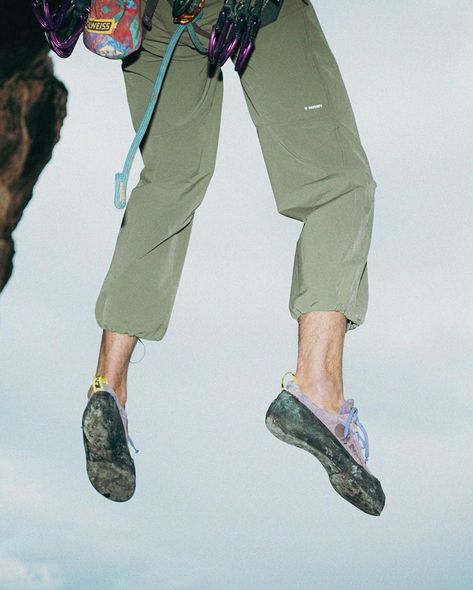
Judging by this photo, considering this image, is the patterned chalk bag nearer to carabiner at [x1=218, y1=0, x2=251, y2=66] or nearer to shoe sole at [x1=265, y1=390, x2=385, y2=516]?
carabiner at [x1=218, y1=0, x2=251, y2=66]

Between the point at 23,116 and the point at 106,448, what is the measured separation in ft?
6.75

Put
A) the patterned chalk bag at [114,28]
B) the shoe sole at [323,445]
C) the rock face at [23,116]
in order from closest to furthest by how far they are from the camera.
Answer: the shoe sole at [323,445]
the patterned chalk bag at [114,28]
the rock face at [23,116]

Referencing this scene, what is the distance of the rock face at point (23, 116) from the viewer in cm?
360

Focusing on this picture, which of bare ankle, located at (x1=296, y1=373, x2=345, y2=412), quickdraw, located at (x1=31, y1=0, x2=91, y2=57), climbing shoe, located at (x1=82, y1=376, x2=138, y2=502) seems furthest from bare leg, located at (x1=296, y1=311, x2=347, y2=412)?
quickdraw, located at (x1=31, y1=0, x2=91, y2=57)

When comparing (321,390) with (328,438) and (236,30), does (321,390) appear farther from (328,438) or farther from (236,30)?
(236,30)

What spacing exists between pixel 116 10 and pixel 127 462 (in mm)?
1266

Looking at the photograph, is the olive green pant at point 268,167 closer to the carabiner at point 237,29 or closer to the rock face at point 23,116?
the carabiner at point 237,29

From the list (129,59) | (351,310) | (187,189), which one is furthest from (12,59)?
(351,310)

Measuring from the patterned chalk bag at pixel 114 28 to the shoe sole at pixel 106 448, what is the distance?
3.20 feet

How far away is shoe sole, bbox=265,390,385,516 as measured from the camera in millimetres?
2053

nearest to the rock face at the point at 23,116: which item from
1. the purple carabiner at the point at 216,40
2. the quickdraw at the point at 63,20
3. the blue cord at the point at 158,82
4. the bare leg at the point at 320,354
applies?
the quickdraw at the point at 63,20

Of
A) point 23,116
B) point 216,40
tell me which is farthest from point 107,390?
point 23,116

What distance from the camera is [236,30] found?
2.18 metres

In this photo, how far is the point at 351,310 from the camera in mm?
2109
